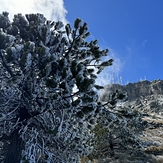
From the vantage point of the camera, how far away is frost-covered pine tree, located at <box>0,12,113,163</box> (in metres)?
4.38

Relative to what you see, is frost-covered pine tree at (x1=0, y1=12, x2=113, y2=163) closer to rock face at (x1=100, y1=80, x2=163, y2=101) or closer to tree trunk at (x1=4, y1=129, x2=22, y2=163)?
tree trunk at (x1=4, y1=129, x2=22, y2=163)

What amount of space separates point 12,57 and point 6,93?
1.21 meters

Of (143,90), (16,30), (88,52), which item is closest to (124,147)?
(88,52)

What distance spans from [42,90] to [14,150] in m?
1.95

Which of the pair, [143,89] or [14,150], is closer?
[14,150]

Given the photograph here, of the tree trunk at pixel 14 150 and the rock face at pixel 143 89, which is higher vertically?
the rock face at pixel 143 89

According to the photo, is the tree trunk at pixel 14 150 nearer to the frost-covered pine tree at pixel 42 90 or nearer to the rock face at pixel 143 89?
the frost-covered pine tree at pixel 42 90

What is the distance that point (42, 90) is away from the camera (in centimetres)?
539

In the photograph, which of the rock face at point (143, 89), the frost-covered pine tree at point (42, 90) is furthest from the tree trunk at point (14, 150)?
the rock face at point (143, 89)

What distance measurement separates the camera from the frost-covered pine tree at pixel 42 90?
4.38m

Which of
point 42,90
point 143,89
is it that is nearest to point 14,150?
point 42,90

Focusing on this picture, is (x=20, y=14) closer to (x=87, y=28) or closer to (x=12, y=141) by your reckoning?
(x=87, y=28)

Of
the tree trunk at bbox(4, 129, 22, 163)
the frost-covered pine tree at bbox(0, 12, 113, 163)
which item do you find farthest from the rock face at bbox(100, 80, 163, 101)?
the tree trunk at bbox(4, 129, 22, 163)

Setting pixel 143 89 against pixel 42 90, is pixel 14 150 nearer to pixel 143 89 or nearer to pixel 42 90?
pixel 42 90
